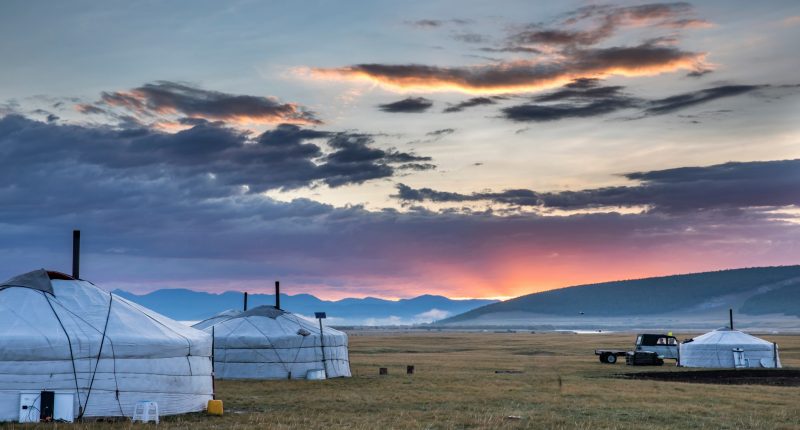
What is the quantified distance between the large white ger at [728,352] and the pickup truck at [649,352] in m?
1.04

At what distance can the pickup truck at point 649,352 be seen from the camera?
60.2m

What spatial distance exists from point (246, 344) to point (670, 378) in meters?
21.9

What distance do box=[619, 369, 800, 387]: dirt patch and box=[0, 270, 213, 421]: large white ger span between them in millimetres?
27574

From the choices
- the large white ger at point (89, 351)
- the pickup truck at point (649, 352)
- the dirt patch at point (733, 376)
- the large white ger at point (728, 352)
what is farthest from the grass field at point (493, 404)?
the large white ger at point (728, 352)

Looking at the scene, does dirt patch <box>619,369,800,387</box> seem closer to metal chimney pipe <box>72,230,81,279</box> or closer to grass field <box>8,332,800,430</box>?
grass field <box>8,332,800,430</box>

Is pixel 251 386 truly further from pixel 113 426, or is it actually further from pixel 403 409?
pixel 113 426

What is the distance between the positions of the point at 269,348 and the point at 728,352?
3171cm

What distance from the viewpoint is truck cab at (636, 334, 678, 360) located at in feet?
203

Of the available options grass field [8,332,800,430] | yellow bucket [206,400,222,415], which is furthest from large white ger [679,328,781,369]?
yellow bucket [206,400,222,415]

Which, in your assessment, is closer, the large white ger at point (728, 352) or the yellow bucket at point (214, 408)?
the yellow bucket at point (214, 408)

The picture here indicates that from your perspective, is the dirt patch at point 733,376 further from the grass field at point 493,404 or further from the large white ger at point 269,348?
the large white ger at point 269,348

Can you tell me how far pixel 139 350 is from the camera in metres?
26.5

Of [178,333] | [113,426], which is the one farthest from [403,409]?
[113,426]

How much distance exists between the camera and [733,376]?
50188 mm
